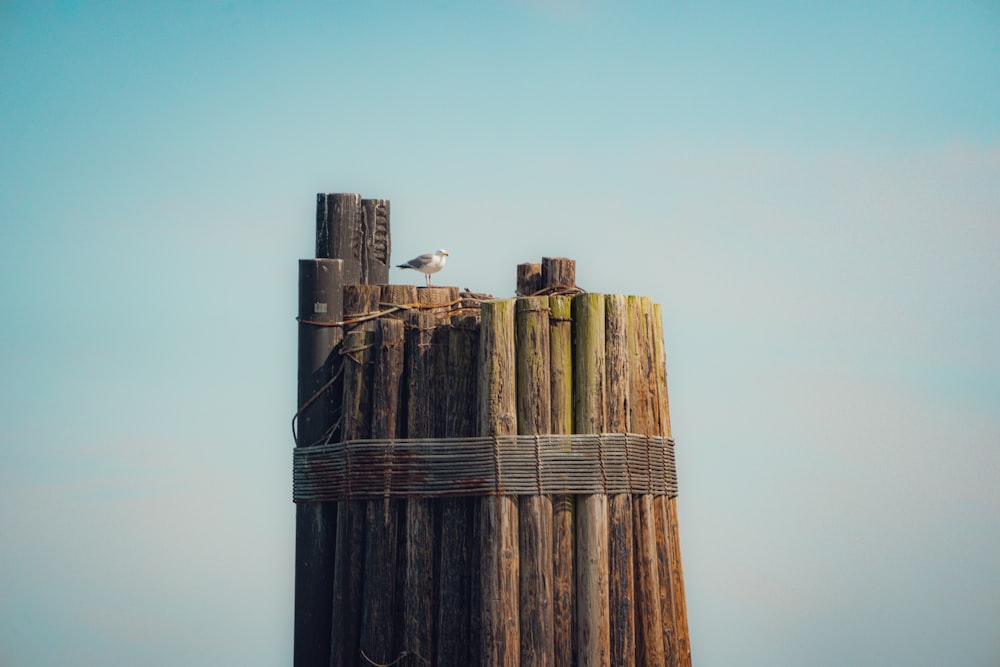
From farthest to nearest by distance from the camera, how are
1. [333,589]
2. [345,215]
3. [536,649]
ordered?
[345,215] → [333,589] → [536,649]

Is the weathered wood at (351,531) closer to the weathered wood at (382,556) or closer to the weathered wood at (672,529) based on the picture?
the weathered wood at (382,556)

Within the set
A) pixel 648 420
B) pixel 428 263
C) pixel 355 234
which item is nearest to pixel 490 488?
pixel 648 420

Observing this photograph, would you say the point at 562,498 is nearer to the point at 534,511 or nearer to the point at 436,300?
the point at 534,511

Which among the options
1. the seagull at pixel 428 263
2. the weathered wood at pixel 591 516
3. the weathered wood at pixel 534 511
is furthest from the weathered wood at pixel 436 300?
the seagull at pixel 428 263

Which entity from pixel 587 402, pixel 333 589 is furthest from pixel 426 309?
pixel 333 589

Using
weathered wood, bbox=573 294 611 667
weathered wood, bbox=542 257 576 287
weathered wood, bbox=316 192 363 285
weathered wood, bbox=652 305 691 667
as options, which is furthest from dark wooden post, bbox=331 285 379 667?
weathered wood, bbox=652 305 691 667

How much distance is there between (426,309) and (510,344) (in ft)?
3.82

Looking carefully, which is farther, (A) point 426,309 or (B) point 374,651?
(A) point 426,309

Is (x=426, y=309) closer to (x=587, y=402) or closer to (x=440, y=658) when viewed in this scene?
(x=587, y=402)

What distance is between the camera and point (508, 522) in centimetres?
1082

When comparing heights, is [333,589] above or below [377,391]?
below

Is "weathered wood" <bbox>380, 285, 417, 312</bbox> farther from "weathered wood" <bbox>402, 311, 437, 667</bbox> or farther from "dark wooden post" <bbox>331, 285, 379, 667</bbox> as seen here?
"weathered wood" <bbox>402, 311, 437, 667</bbox>

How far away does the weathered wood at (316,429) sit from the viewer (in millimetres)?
11539

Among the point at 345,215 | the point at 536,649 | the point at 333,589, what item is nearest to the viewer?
the point at 536,649
